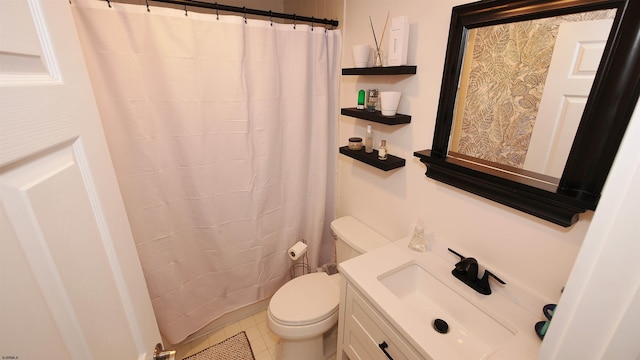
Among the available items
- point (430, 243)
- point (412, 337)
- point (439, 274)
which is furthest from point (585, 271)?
point (430, 243)

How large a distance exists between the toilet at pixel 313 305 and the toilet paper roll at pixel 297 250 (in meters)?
0.16

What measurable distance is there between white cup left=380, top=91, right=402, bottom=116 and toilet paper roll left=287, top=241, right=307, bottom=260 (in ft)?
3.34

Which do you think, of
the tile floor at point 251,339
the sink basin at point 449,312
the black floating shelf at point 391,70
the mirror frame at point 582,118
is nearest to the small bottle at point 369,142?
the black floating shelf at point 391,70

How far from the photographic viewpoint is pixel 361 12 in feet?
4.67

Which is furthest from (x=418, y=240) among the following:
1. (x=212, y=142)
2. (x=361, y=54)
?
(x=212, y=142)

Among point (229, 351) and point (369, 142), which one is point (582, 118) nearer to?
point (369, 142)

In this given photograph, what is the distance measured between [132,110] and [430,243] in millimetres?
1542

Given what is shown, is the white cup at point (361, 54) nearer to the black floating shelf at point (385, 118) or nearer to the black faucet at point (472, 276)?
the black floating shelf at point (385, 118)

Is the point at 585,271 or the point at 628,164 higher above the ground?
the point at 628,164

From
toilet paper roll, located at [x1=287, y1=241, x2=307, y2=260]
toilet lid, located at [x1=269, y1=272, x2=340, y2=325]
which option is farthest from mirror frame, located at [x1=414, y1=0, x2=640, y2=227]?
toilet paper roll, located at [x1=287, y1=241, x2=307, y2=260]

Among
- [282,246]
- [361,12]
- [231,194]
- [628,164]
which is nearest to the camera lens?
[628,164]

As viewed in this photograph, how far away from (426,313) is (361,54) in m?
1.24

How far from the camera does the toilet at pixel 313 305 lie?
1.39 m

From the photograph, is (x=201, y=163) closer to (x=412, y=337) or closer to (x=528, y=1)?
(x=412, y=337)
